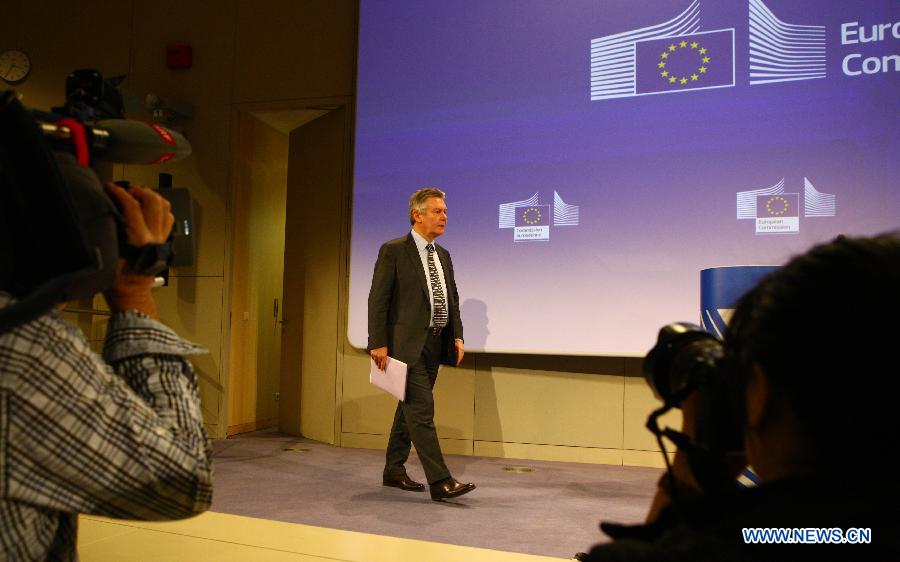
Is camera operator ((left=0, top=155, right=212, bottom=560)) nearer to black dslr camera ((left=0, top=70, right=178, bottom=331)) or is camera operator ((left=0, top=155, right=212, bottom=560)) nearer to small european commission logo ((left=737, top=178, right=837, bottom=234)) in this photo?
black dslr camera ((left=0, top=70, right=178, bottom=331))

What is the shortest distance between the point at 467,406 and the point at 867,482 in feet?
13.2

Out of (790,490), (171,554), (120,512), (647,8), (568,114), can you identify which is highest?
(647,8)

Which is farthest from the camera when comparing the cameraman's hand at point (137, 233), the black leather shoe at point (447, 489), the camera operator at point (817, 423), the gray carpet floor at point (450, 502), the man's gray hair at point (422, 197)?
the man's gray hair at point (422, 197)

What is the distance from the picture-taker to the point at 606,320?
399cm

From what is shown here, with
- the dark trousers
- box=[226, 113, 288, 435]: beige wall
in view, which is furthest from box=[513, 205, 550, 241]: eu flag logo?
box=[226, 113, 288, 435]: beige wall

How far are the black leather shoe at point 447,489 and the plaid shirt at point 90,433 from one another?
2478 millimetres

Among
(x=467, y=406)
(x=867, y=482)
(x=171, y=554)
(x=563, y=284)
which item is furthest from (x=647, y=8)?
(x=867, y=482)

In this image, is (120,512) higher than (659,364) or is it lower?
lower

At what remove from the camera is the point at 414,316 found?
137 inches

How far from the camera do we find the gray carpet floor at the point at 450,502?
2729 millimetres

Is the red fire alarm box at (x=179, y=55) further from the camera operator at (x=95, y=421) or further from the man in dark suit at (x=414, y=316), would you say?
the camera operator at (x=95, y=421)

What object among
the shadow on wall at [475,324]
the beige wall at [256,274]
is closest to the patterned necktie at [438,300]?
the shadow on wall at [475,324]

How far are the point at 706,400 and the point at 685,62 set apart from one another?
12.0 ft

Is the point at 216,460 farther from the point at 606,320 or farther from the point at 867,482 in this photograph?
the point at 867,482
